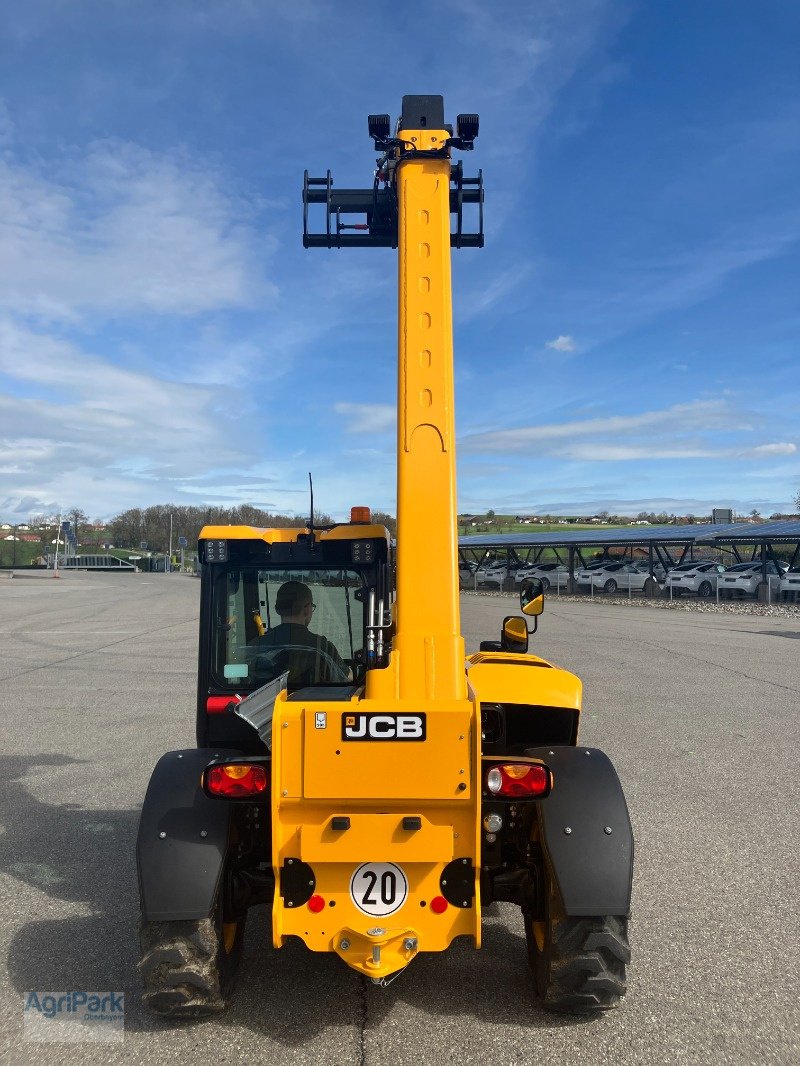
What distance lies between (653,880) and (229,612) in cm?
292

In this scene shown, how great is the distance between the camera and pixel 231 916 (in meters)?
3.56

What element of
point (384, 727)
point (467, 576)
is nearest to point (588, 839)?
point (384, 727)

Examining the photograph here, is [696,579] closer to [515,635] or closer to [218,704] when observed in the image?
[515,635]

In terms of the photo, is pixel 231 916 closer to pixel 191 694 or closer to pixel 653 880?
pixel 653 880

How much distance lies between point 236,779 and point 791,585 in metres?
37.1

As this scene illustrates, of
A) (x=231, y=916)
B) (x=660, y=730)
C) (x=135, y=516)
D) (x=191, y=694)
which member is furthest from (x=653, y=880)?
(x=135, y=516)

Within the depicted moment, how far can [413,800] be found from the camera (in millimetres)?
3043

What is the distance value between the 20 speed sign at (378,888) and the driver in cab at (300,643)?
1.48m

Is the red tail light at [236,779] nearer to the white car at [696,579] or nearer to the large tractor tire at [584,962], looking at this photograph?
the large tractor tire at [584,962]

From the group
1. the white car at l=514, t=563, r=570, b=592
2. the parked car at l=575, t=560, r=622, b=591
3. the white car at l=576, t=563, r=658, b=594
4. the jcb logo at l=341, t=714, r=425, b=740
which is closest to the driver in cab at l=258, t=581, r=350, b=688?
the jcb logo at l=341, t=714, r=425, b=740

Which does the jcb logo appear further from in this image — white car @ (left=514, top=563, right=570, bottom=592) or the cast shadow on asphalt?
white car @ (left=514, top=563, right=570, bottom=592)

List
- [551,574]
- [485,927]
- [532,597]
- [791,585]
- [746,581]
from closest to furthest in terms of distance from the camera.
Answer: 1. [532,597]
2. [485,927]
3. [791,585]
4. [746,581]
5. [551,574]
